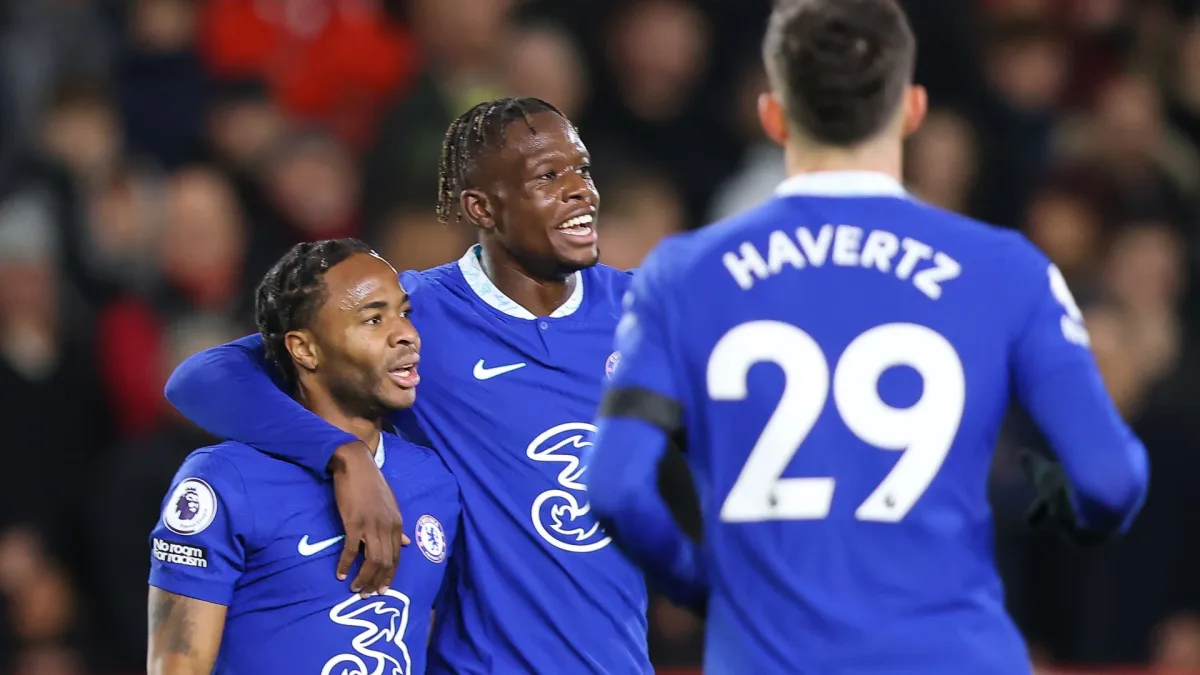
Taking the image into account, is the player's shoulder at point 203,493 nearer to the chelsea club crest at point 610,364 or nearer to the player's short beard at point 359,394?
the player's short beard at point 359,394

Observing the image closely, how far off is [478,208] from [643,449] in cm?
150

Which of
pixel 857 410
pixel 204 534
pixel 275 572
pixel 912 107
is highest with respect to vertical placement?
pixel 912 107

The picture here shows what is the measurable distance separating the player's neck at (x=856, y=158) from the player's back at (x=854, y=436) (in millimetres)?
89


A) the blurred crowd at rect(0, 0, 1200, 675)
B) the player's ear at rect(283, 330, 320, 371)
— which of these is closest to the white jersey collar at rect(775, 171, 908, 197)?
the player's ear at rect(283, 330, 320, 371)

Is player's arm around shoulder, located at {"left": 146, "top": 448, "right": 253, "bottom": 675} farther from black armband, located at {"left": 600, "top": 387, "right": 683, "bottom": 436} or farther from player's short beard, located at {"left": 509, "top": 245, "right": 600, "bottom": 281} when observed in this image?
black armband, located at {"left": 600, "top": 387, "right": 683, "bottom": 436}

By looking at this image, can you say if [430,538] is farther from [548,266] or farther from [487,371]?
[548,266]

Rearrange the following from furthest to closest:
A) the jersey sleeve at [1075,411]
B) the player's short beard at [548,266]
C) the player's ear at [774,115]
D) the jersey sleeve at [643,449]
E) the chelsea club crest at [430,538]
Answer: the player's short beard at [548,266] < the chelsea club crest at [430,538] < the player's ear at [774,115] < the jersey sleeve at [643,449] < the jersey sleeve at [1075,411]

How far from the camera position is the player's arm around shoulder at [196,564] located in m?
3.60

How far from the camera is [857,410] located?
109 inches

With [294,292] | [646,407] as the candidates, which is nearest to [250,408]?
[294,292]

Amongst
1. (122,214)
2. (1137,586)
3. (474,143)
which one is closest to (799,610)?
(474,143)

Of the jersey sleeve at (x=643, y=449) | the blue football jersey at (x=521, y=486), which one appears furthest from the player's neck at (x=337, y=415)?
the jersey sleeve at (x=643, y=449)

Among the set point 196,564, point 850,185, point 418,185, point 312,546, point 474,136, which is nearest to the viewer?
point 850,185

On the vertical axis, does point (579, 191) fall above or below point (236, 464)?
above
